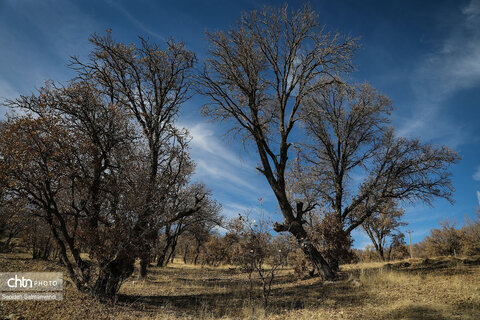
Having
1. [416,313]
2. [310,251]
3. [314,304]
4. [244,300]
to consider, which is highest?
[310,251]

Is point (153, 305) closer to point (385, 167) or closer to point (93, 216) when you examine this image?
point (93, 216)

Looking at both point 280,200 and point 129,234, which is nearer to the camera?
point 129,234

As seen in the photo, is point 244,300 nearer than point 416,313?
No

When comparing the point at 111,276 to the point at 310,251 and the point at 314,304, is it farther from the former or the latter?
the point at 310,251

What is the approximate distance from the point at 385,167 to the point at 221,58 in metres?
10.6

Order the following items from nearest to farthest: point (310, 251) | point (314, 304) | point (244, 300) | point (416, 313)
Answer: point (416, 313)
point (314, 304)
point (244, 300)
point (310, 251)

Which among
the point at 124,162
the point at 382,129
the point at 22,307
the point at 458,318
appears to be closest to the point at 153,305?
the point at 22,307

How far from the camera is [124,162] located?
9.57 m

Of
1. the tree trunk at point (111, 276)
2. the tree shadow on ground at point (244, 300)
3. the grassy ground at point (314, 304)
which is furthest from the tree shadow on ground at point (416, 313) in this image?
the tree trunk at point (111, 276)

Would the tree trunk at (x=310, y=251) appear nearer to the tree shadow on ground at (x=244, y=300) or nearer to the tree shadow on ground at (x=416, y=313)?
the tree shadow on ground at (x=244, y=300)

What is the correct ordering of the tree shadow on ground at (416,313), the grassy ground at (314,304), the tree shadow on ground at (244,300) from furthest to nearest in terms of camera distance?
the tree shadow on ground at (244,300)
the grassy ground at (314,304)
the tree shadow on ground at (416,313)

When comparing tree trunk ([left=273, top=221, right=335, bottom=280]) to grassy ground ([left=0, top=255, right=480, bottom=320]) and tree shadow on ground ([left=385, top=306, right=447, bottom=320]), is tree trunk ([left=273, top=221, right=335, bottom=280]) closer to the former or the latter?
grassy ground ([left=0, top=255, right=480, bottom=320])

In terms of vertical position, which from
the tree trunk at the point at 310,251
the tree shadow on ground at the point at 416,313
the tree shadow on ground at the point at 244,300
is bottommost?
the tree shadow on ground at the point at 244,300

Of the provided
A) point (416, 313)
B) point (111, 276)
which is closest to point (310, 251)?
point (416, 313)
